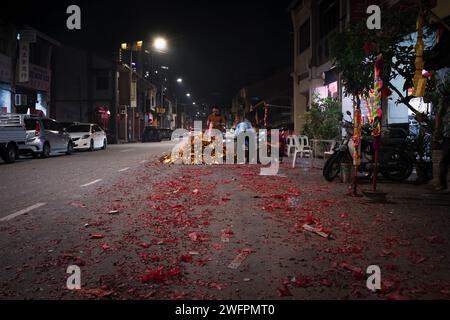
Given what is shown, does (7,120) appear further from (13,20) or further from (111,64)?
(111,64)

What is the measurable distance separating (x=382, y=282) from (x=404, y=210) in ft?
12.8

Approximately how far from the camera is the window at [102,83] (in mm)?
48594

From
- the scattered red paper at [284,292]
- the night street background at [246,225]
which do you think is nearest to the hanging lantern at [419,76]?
the night street background at [246,225]

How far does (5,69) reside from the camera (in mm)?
27781

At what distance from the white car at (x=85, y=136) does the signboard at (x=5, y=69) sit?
5.14 meters

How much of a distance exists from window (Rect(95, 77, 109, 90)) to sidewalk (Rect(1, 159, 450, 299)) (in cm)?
4179

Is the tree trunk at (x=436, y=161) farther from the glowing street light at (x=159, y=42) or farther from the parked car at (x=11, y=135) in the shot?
the glowing street light at (x=159, y=42)

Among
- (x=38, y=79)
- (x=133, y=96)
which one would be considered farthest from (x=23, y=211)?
(x=133, y=96)

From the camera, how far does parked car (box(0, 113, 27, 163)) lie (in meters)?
17.0

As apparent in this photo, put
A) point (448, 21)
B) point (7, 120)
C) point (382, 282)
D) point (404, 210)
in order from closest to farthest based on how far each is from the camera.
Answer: point (382, 282) < point (404, 210) < point (448, 21) < point (7, 120)

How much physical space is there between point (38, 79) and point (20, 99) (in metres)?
2.59

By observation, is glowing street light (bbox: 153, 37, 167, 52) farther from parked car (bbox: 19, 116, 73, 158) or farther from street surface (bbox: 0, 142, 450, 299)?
street surface (bbox: 0, 142, 450, 299)

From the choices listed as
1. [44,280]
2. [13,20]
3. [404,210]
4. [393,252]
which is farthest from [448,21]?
[13,20]
